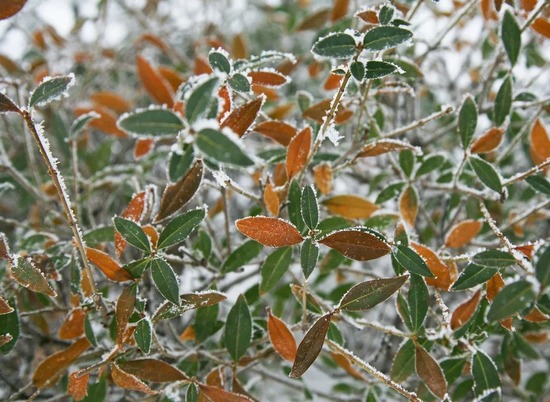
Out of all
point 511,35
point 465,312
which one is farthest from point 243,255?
point 511,35

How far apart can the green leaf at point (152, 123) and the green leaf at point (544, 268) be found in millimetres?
404

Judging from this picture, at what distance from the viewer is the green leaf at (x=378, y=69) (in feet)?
2.34

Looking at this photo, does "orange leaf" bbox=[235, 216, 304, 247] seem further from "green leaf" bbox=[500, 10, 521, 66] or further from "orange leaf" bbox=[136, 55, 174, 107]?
"orange leaf" bbox=[136, 55, 174, 107]

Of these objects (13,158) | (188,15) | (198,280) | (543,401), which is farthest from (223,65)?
(188,15)

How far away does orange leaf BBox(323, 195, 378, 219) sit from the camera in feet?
3.53

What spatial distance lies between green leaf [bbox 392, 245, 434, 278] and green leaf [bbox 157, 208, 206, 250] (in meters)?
0.29

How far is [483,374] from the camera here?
0.83 meters

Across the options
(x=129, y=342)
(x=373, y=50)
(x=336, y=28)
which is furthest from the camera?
(x=336, y=28)

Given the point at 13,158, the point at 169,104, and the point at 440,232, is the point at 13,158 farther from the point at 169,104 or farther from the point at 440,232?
the point at 440,232

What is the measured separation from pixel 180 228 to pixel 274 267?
0.22 m

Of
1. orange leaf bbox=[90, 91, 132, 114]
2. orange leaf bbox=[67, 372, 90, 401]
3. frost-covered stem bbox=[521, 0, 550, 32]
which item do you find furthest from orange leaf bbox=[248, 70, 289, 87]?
orange leaf bbox=[90, 91, 132, 114]

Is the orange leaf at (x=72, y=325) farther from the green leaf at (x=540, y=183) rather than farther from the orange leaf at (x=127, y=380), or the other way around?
the green leaf at (x=540, y=183)

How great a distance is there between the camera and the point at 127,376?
78cm

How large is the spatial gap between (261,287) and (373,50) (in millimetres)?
450
